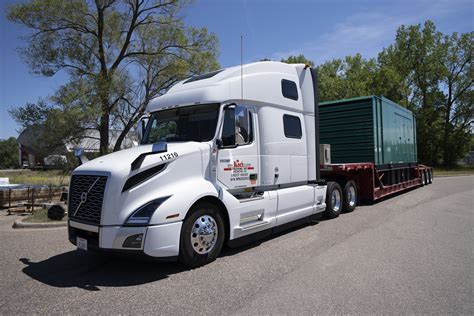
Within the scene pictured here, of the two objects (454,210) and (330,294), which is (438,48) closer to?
(454,210)

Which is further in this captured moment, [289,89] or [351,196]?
[351,196]

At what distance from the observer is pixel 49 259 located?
591 centimetres

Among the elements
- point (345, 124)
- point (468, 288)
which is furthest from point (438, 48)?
point (468, 288)

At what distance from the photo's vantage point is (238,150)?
19.6 feet

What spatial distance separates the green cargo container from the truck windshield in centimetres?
728

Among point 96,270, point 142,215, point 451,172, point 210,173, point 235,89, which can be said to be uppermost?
point 235,89

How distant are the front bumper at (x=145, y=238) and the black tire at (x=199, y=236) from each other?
15cm

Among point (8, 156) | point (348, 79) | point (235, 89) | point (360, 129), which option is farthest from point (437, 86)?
point (8, 156)

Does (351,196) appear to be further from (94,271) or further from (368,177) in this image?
(94,271)

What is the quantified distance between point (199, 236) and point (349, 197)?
244 inches

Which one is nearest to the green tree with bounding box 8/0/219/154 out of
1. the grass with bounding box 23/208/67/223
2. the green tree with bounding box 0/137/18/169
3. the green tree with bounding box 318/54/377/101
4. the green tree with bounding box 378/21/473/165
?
the grass with bounding box 23/208/67/223

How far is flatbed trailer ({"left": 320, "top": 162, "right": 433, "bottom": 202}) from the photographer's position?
1006 cm

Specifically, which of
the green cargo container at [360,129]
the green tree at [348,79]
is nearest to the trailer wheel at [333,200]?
the green cargo container at [360,129]

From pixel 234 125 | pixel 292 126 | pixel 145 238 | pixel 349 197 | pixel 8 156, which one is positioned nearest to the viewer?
pixel 145 238
